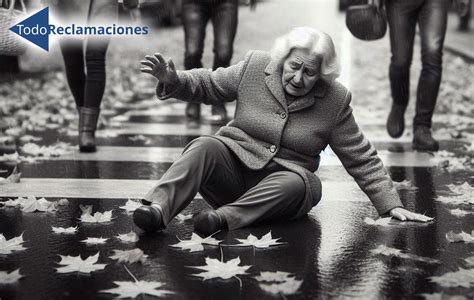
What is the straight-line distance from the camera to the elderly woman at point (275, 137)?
4.13 metres

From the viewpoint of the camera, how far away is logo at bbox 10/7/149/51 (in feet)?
20.7

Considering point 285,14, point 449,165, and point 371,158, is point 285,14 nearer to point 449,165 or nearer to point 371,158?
point 449,165

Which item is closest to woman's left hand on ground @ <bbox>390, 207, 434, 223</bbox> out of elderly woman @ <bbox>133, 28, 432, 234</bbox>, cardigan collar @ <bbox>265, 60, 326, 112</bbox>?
elderly woman @ <bbox>133, 28, 432, 234</bbox>

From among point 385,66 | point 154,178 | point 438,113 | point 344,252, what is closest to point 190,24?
point 154,178

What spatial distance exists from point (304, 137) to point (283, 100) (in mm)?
217

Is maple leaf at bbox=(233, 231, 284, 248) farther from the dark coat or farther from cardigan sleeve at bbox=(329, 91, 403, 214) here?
cardigan sleeve at bbox=(329, 91, 403, 214)

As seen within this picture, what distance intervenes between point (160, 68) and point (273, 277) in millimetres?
1289

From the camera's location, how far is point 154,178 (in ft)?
18.9

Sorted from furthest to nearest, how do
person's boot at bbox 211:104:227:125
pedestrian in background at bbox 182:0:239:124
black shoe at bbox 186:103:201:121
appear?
black shoe at bbox 186:103:201:121
person's boot at bbox 211:104:227:125
pedestrian in background at bbox 182:0:239:124

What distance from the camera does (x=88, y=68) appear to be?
650 cm

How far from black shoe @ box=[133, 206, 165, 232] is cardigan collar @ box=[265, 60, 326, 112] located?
0.86m

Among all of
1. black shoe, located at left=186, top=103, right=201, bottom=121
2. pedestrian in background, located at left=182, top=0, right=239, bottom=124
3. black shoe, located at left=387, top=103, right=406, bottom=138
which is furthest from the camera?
black shoe, located at left=186, top=103, right=201, bottom=121

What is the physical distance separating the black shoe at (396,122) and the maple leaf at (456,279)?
398cm

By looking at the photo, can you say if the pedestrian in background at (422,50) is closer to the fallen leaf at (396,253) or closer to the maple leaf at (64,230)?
the fallen leaf at (396,253)
